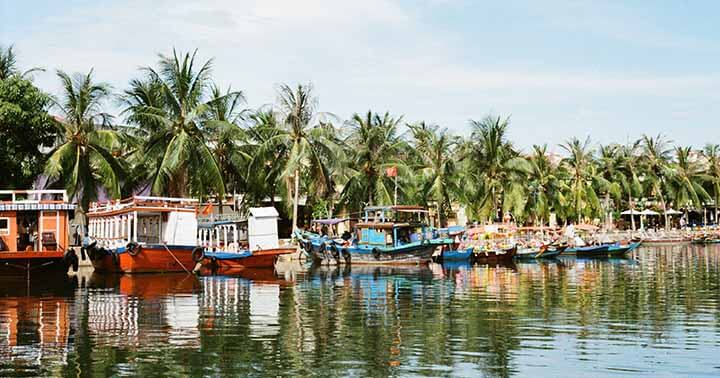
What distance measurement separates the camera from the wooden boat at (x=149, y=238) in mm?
31859

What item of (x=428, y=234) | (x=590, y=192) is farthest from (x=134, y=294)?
(x=590, y=192)

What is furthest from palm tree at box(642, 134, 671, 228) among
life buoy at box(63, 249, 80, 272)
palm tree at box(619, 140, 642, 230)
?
life buoy at box(63, 249, 80, 272)

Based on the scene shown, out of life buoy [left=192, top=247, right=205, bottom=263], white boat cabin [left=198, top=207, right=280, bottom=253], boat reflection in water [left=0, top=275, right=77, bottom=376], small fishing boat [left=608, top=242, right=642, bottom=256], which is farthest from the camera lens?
small fishing boat [left=608, top=242, right=642, bottom=256]

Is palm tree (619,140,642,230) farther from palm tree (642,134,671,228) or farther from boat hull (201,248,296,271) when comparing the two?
boat hull (201,248,296,271)

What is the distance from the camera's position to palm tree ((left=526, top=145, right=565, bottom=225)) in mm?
54250

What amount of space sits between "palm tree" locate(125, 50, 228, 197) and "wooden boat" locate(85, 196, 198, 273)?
134 inches

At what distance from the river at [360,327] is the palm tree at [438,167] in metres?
17.3

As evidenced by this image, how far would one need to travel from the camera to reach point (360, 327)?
17172 mm

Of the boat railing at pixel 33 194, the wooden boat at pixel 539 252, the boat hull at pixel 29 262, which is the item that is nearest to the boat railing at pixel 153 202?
the boat railing at pixel 33 194

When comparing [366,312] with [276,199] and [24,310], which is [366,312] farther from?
[276,199]

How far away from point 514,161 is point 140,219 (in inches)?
913

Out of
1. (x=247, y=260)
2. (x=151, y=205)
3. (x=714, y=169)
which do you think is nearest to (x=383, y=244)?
(x=247, y=260)

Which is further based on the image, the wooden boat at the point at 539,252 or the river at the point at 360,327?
the wooden boat at the point at 539,252

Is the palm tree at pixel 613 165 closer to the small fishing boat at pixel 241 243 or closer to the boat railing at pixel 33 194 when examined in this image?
the small fishing boat at pixel 241 243
